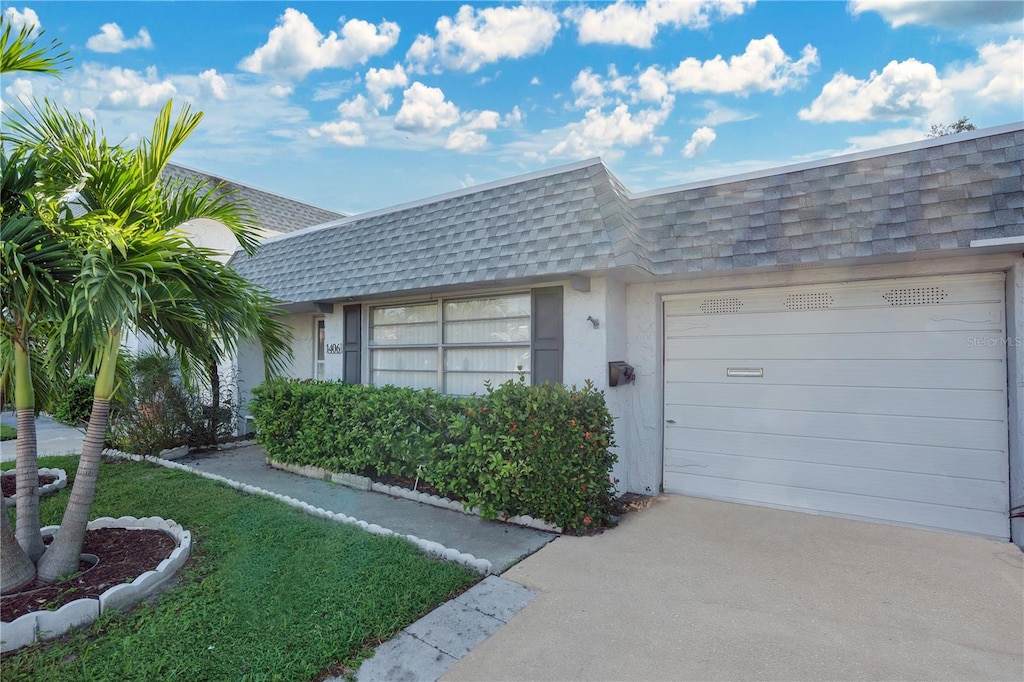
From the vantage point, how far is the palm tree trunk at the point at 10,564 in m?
3.14

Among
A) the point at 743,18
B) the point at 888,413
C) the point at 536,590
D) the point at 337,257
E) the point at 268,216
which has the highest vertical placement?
the point at 743,18

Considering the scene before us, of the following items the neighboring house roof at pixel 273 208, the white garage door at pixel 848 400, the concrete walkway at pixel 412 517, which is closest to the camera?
the concrete walkway at pixel 412 517

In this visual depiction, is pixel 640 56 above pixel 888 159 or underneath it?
above

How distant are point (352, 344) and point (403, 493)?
10.7ft

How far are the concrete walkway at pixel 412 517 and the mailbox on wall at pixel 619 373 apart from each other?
185 centimetres

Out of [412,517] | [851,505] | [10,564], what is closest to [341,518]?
[412,517]

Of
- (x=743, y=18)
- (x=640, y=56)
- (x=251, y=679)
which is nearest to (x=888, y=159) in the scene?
(x=743, y=18)

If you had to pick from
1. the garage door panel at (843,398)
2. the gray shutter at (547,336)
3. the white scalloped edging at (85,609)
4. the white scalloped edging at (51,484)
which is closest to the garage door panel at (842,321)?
the garage door panel at (843,398)

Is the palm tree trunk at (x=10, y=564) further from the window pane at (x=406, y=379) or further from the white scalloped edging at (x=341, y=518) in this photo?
the window pane at (x=406, y=379)

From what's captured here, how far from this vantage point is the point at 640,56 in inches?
311

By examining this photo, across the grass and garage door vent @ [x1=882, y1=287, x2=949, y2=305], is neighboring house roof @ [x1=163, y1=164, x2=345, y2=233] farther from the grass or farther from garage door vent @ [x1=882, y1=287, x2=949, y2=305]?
garage door vent @ [x1=882, y1=287, x2=949, y2=305]

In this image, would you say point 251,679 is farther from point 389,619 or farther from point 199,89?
point 199,89

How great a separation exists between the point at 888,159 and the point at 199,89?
29.1ft

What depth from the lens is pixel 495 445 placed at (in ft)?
15.9
